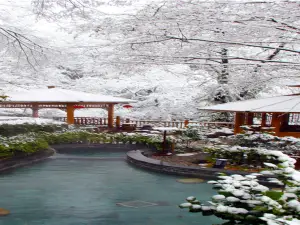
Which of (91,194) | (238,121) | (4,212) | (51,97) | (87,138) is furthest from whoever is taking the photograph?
(51,97)

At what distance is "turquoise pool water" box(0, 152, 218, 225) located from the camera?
5.78 m

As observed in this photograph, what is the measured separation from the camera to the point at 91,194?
24.2 feet

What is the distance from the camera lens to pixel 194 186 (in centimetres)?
826

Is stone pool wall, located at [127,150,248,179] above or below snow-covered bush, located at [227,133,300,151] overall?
below

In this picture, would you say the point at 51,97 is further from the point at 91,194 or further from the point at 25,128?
the point at 91,194

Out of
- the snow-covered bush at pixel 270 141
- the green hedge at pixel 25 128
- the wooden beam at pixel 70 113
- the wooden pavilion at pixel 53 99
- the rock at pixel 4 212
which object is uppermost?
the wooden pavilion at pixel 53 99

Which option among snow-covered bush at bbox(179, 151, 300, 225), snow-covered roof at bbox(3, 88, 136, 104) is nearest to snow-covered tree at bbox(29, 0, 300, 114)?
snow-covered bush at bbox(179, 151, 300, 225)

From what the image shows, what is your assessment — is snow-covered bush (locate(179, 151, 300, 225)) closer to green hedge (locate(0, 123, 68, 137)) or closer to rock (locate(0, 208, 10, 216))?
rock (locate(0, 208, 10, 216))

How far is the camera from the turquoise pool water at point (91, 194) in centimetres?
578

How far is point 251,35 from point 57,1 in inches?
127

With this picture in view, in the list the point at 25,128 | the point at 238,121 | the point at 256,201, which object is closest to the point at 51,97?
the point at 25,128

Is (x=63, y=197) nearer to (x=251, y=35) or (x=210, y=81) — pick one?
(x=251, y=35)

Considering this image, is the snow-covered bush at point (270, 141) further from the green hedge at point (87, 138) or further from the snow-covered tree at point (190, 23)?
the snow-covered tree at point (190, 23)

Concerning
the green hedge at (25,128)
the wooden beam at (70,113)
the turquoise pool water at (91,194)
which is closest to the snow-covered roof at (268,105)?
the turquoise pool water at (91,194)
